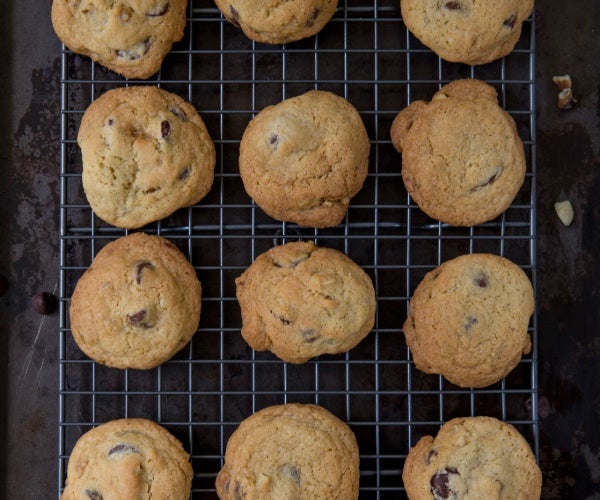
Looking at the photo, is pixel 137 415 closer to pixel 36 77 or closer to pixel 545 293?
pixel 36 77

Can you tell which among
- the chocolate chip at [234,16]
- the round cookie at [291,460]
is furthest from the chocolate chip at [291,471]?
the chocolate chip at [234,16]

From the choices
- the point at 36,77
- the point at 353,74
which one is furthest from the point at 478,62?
the point at 36,77

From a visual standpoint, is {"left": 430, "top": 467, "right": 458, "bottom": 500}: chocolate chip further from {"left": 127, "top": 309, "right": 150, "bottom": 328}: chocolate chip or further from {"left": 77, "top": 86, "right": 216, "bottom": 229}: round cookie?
{"left": 77, "top": 86, "right": 216, "bottom": 229}: round cookie

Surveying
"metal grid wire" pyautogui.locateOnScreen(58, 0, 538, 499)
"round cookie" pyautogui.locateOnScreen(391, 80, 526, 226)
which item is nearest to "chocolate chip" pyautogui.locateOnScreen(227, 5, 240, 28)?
"metal grid wire" pyautogui.locateOnScreen(58, 0, 538, 499)

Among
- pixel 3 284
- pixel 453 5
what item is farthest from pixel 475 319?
pixel 3 284

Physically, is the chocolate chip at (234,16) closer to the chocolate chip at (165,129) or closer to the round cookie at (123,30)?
the round cookie at (123,30)
